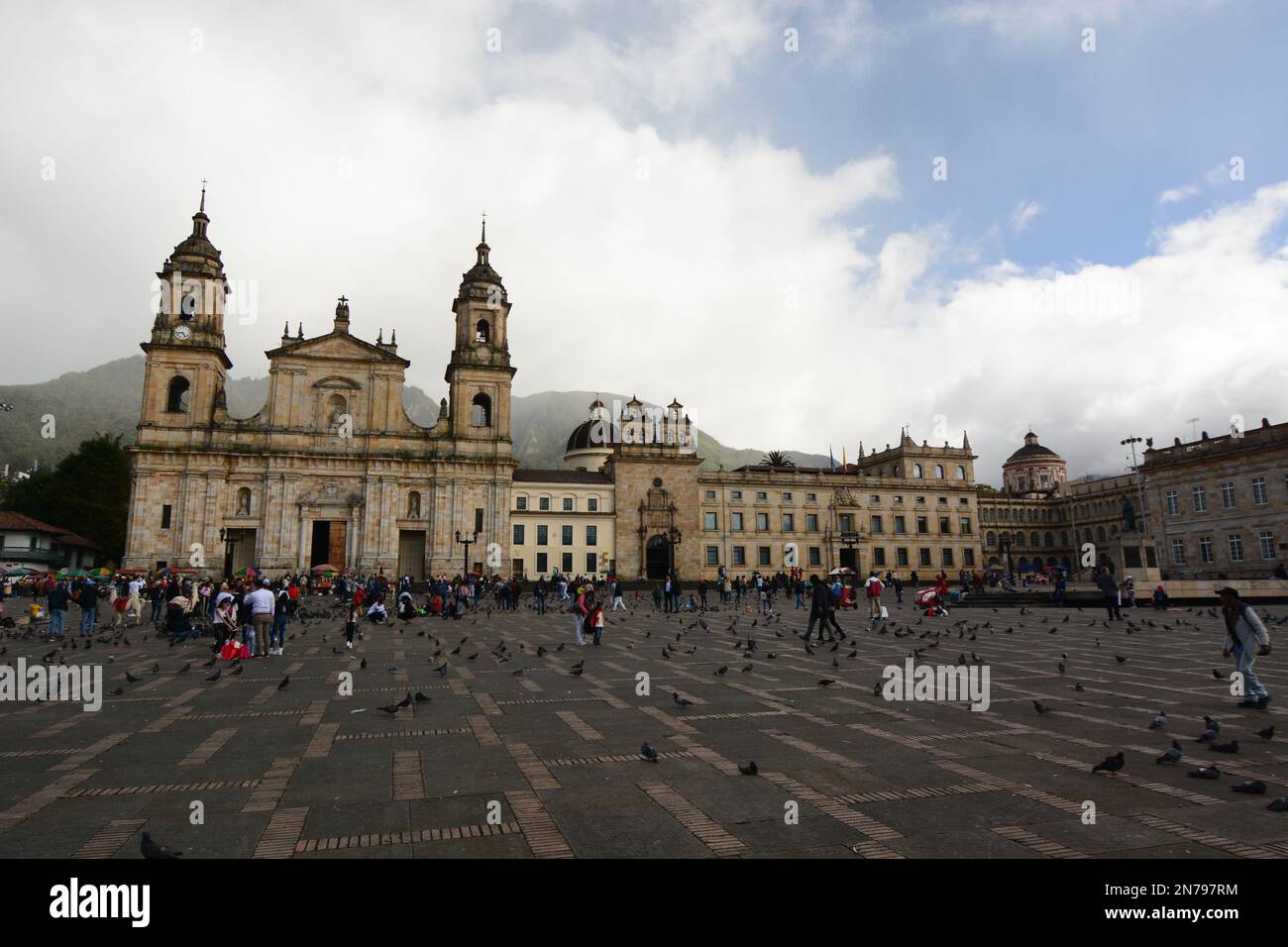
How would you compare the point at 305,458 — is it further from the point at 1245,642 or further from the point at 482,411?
the point at 1245,642

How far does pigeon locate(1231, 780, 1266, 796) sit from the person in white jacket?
4465 mm

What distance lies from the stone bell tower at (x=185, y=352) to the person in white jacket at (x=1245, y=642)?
56.9 meters

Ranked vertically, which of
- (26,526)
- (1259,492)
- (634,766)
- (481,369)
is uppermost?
(481,369)

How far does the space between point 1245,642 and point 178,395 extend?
60.2 m

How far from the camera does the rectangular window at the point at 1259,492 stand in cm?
4212

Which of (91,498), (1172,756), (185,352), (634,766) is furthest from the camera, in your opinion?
(91,498)

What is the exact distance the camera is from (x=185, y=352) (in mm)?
50719

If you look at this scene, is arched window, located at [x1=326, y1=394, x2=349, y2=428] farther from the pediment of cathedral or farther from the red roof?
the red roof

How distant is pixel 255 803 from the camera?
18.3 ft

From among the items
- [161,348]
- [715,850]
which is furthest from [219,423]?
[715,850]

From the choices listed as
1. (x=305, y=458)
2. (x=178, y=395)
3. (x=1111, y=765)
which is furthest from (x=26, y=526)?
(x=1111, y=765)

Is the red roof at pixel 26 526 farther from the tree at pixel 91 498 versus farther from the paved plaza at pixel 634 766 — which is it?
the paved plaza at pixel 634 766
